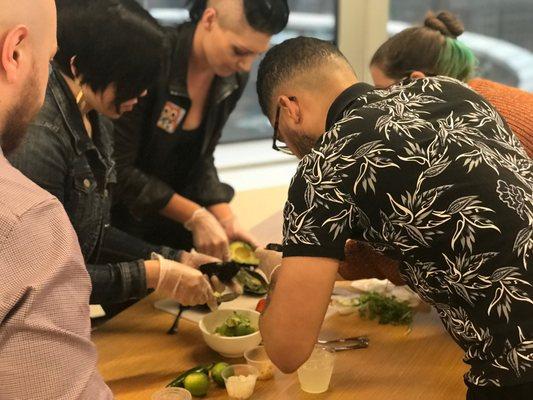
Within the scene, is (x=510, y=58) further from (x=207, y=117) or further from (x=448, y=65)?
(x=207, y=117)

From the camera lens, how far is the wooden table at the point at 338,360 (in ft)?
4.73

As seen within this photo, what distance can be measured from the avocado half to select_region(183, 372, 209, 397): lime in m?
0.69

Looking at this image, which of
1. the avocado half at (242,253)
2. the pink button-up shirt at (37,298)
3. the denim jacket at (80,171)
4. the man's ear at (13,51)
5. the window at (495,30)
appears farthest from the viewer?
the window at (495,30)

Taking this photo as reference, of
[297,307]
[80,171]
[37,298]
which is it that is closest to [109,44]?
[80,171]

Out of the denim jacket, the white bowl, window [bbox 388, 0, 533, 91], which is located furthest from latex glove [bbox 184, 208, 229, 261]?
window [bbox 388, 0, 533, 91]

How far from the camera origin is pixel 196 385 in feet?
4.63

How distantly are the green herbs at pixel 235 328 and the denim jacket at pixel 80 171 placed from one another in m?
0.21

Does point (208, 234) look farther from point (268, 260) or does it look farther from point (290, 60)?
point (290, 60)

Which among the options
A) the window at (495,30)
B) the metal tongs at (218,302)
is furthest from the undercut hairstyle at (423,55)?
the window at (495,30)

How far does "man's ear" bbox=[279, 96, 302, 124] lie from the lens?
4.83 feet

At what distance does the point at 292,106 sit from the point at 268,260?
0.65 m

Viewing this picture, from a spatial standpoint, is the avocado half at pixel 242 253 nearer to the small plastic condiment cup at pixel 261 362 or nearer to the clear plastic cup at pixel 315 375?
the small plastic condiment cup at pixel 261 362

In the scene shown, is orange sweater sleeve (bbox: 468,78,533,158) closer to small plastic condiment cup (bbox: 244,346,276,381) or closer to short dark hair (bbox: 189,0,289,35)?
short dark hair (bbox: 189,0,289,35)

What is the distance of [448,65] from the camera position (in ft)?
6.71
